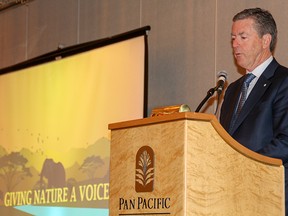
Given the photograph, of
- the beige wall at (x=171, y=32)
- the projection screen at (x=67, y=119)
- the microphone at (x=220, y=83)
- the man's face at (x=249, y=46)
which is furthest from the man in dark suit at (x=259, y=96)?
the projection screen at (x=67, y=119)

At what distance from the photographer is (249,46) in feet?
11.4

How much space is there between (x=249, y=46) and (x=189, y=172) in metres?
1.15

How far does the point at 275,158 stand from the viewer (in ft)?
9.52

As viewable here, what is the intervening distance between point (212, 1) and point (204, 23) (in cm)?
17

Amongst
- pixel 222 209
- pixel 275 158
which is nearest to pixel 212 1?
pixel 275 158

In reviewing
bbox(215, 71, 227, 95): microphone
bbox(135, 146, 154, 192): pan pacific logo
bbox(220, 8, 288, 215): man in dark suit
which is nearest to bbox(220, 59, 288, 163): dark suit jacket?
bbox(220, 8, 288, 215): man in dark suit

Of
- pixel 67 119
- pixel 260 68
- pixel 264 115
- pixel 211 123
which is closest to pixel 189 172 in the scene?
pixel 211 123

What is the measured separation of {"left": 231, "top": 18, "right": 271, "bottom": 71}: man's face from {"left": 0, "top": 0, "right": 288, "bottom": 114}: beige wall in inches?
41.1

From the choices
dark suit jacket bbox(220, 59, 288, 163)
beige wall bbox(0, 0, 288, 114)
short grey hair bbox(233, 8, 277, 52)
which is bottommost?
dark suit jacket bbox(220, 59, 288, 163)

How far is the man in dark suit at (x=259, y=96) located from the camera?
3.12m

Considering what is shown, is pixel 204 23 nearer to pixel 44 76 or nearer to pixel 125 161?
pixel 44 76

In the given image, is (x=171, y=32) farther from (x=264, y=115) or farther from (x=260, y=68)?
(x=264, y=115)

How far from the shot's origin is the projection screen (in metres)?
5.39

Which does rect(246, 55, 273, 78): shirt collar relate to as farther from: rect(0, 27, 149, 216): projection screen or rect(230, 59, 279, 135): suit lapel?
rect(0, 27, 149, 216): projection screen
